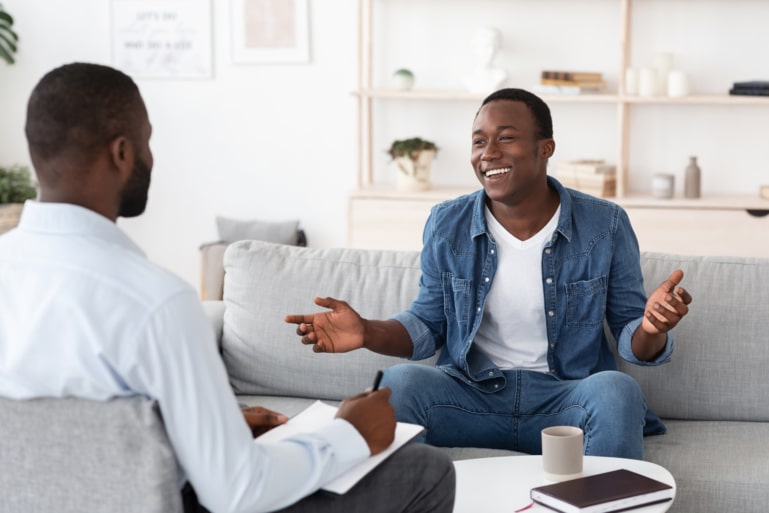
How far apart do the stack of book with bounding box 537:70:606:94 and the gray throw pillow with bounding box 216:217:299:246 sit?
4.04 feet

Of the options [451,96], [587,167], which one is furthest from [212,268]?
[587,167]

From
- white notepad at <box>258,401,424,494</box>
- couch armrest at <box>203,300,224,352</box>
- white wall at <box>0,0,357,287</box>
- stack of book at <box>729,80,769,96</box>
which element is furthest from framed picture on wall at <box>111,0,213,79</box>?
white notepad at <box>258,401,424,494</box>

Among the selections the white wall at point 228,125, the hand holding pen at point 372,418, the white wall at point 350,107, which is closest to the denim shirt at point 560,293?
the hand holding pen at point 372,418

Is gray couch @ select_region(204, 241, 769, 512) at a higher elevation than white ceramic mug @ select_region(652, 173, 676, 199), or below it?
below

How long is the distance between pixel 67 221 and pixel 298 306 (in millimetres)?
1332

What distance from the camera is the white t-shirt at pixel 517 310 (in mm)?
2424

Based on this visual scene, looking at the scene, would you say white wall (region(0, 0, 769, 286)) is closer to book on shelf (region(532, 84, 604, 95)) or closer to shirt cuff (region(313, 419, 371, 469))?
book on shelf (region(532, 84, 604, 95))

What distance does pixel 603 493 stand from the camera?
1.74m

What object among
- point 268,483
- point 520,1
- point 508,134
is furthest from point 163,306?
point 520,1

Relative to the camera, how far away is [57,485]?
1366 millimetres

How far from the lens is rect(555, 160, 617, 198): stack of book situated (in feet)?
14.2

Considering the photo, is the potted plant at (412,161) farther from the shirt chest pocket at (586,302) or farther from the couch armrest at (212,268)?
the shirt chest pocket at (586,302)

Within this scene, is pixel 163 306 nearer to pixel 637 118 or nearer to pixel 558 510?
pixel 558 510

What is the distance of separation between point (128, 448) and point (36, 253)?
0.28 meters
